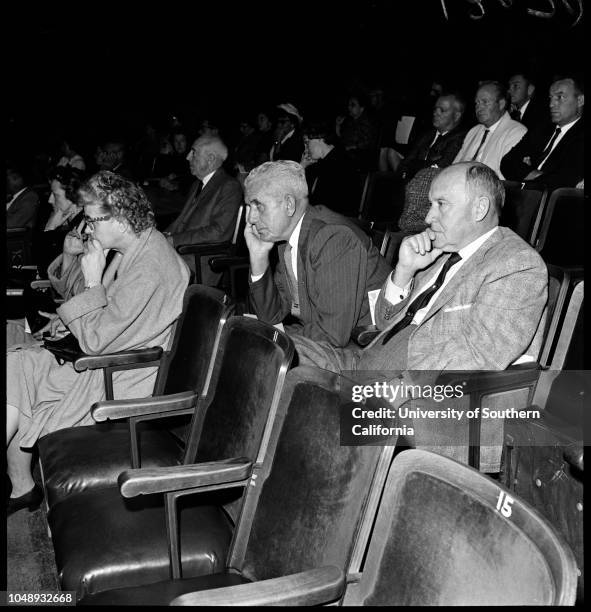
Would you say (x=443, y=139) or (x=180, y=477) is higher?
(x=443, y=139)

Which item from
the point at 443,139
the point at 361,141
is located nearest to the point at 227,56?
the point at 361,141

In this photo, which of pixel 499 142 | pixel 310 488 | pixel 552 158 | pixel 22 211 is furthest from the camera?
pixel 22 211

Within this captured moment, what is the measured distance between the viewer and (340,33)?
839cm

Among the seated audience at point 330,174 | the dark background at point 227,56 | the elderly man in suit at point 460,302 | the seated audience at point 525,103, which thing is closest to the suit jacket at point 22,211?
the seated audience at point 330,174

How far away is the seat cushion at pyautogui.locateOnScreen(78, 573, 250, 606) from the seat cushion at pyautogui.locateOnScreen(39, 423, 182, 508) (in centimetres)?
46

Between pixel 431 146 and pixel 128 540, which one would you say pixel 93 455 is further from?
pixel 431 146

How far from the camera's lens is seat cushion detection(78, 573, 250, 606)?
4.35 feet

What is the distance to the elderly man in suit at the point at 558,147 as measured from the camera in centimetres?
378

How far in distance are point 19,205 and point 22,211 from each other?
0.19 feet

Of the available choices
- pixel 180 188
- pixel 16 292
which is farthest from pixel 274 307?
pixel 180 188

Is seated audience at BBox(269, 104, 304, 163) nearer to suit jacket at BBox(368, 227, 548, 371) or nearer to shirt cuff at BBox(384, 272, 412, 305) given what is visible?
shirt cuff at BBox(384, 272, 412, 305)

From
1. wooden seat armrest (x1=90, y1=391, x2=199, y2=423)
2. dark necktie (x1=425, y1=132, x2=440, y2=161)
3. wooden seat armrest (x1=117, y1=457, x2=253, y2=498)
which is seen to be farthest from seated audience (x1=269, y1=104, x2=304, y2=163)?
wooden seat armrest (x1=117, y1=457, x2=253, y2=498)

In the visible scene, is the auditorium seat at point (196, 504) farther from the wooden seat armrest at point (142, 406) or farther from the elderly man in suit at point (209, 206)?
the elderly man in suit at point (209, 206)

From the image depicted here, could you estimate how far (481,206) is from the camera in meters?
1.93
